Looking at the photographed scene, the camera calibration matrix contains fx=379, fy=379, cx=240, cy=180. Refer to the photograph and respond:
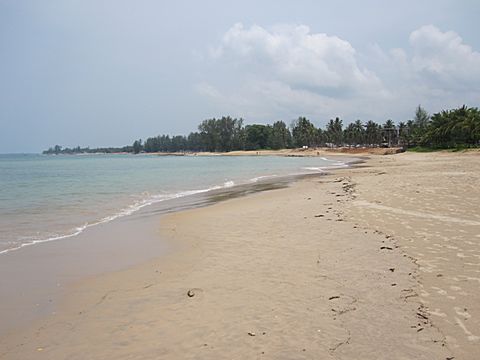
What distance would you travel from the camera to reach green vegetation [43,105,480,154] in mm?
69250

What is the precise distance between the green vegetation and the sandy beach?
68.8 metres

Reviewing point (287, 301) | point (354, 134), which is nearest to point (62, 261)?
point (287, 301)

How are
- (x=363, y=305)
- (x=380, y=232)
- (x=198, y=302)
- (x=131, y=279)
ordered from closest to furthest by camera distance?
(x=363, y=305), (x=198, y=302), (x=131, y=279), (x=380, y=232)

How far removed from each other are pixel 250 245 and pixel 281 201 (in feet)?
25.4

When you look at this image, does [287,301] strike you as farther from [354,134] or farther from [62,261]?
[354,134]

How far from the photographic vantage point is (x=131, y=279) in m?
6.64

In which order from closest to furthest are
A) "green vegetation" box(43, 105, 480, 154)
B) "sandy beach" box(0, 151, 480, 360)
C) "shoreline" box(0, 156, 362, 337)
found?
"sandy beach" box(0, 151, 480, 360), "shoreline" box(0, 156, 362, 337), "green vegetation" box(43, 105, 480, 154)

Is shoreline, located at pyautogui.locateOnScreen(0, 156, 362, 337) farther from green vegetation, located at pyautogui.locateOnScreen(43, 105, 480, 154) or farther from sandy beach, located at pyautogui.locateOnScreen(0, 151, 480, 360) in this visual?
green vegetation, located at pyautogui.locateOnScreen(43, 105, 480, 154)

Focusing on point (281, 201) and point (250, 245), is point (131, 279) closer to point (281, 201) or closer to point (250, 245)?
point (250, 245)

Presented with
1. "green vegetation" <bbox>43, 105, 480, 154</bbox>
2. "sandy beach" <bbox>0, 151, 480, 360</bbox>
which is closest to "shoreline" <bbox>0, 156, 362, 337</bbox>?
"sandy beach" <bbox>0, 151, 480, 360</bbox>

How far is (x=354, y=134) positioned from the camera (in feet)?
440

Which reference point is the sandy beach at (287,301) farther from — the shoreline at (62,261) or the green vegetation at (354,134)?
the green vegetation at (354,134)

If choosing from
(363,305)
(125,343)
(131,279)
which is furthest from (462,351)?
(131,279)

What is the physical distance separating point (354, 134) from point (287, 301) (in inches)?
5365
